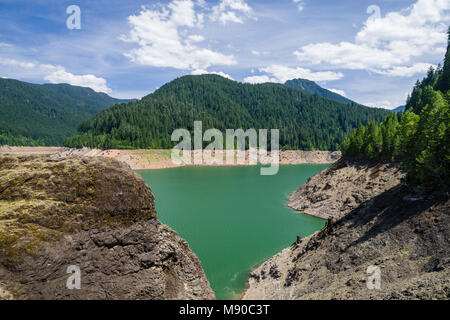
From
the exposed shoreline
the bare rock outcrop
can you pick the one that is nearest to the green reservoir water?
the bare rock outcrop

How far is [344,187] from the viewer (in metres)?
44.1

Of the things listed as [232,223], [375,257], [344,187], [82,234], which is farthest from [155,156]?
[82,234]

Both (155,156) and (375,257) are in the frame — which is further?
(155,156)

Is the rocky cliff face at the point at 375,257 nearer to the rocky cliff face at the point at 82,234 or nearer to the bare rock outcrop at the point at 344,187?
the rocky cliff face at the point at 82,234

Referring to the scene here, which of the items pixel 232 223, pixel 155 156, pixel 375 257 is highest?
pixel 155 156

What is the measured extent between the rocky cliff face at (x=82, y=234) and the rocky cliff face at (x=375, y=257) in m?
10.0

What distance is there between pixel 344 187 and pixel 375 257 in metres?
27.5

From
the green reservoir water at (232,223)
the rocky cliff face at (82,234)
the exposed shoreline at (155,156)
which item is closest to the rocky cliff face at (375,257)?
the green reservoir water at (232,223)

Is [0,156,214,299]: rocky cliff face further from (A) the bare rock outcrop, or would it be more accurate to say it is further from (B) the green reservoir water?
(A) the bare rock outcrop

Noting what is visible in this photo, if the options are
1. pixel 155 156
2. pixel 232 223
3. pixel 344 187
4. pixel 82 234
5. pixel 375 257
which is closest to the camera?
pixel 82 234

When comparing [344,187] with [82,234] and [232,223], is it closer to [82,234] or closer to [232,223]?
[232,223]

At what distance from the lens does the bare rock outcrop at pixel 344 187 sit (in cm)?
3838
